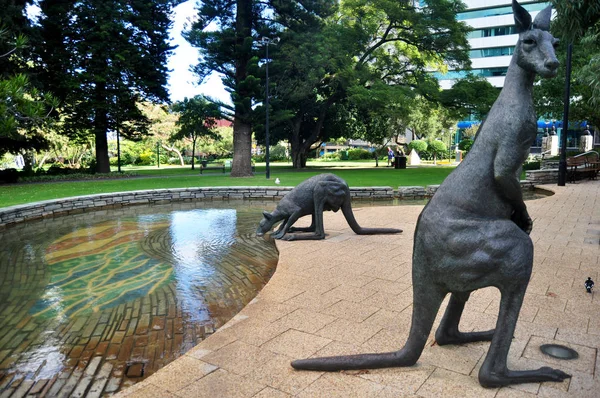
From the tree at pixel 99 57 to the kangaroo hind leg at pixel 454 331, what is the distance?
22.3m

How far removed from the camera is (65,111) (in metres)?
21.7

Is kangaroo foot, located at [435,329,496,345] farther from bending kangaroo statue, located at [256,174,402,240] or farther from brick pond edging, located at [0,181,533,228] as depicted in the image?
brick pond edging, located at [0,181,533,228]

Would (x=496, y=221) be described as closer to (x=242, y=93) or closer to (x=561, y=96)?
(x=242, y=93)

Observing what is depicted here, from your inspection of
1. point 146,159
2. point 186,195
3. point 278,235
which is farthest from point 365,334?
point 146,159

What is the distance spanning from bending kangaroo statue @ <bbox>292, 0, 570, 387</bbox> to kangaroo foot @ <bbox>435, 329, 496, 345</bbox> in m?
0.56

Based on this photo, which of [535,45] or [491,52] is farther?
[491,52]

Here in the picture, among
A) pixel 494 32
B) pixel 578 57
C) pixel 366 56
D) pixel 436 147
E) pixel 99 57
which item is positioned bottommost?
pixel 436 147

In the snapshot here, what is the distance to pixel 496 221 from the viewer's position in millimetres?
2420

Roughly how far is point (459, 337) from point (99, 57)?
76.8ft

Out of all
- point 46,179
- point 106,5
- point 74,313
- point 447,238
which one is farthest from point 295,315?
point 106,5

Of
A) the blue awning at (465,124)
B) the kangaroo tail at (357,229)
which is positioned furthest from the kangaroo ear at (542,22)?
the blue awning at (465,124)

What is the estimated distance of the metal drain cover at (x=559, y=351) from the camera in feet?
9.64

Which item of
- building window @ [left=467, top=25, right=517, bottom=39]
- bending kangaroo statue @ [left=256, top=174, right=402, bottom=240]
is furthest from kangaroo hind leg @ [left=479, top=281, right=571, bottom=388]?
building window @ [left=467, top=25, right=517, bottom=39]

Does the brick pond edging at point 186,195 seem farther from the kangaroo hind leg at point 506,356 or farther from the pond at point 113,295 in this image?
the kangaroo hind leg at point 506,356
